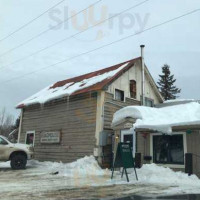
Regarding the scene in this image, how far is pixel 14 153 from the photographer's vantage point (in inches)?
643

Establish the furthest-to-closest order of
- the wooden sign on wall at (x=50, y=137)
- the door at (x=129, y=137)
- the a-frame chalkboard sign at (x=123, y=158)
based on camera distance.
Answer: the wooden sign on wall at (x=50, y=137), the door at (x=129, y=137), the a-frame chalkboard sign at (x=123, y=158)

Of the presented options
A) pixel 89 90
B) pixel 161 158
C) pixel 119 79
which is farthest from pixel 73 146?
pixel 161 158

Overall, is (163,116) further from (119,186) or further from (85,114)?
(85,114)

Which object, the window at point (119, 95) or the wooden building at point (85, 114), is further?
the window at point (119, 95)

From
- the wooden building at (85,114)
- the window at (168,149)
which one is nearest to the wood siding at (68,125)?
the wooden building at (85,114)

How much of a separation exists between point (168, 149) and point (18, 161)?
842cm

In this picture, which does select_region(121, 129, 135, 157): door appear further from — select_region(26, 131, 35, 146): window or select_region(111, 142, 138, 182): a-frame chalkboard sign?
select_region(26, 131, 35, 146): window

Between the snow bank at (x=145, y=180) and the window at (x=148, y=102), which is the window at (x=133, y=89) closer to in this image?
the window at (x=148, y=102)

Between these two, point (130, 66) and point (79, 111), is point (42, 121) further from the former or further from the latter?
point (130, 66)

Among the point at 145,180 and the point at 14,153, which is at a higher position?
the point at 14,153

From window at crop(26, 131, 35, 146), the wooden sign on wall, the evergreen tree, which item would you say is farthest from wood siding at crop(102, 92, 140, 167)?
the evergreen tree

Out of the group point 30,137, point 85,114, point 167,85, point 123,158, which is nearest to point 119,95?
point 85,114

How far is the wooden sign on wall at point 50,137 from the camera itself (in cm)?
1956

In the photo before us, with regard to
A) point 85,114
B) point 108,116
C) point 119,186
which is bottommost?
point 119,186
